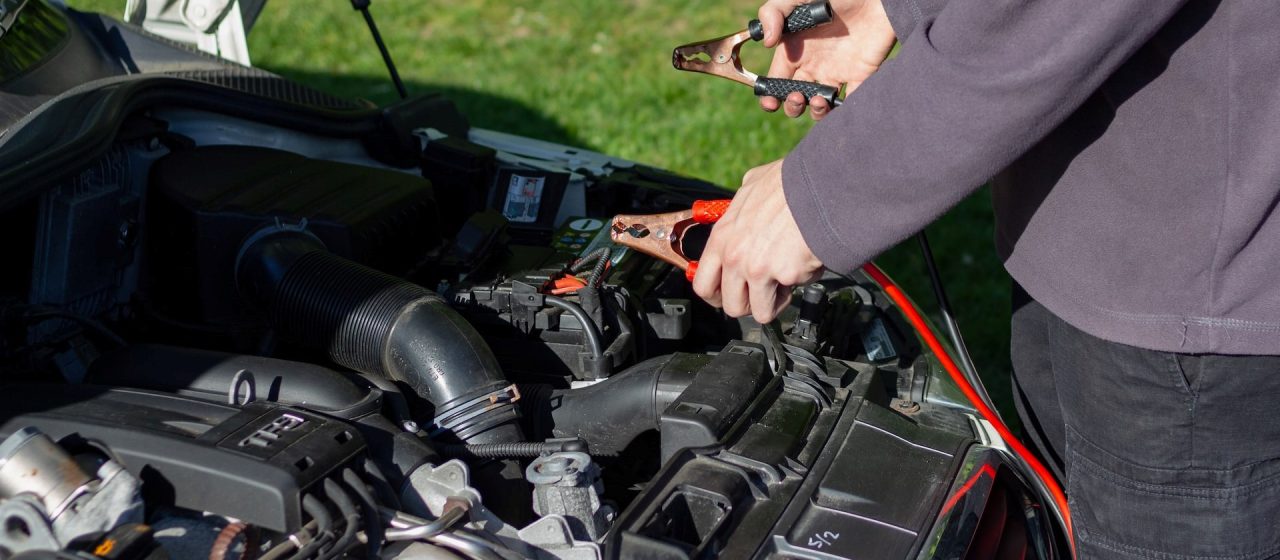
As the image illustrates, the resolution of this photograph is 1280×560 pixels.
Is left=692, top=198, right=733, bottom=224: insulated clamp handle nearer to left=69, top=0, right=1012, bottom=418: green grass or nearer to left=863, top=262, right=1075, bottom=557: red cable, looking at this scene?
left=863, top=262, right=1075, bottom=557: red cable

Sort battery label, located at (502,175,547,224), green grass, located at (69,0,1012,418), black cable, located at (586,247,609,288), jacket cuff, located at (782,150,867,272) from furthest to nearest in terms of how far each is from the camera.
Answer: green grass, located at (69,0,1012,418) → battery label, located at (502,175,547,224) → black cable, located at (586,247,609,288) → jacket cuff, located at (782,150,867,272)

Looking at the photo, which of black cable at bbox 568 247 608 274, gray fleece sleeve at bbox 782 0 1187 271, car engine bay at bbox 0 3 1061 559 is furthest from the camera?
black cable at bbox 568 247 608 274

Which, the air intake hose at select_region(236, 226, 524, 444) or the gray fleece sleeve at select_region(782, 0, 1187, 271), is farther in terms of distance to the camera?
the air intake hose at select_region(236, 226, 524, 444)

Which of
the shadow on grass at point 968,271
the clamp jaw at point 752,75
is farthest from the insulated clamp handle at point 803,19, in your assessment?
the shadow on grass at point 968,271

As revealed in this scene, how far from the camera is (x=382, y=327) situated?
1857 mm

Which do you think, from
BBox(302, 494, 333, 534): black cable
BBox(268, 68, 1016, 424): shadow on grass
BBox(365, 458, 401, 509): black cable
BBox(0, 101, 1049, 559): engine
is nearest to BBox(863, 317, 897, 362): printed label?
BBox(0, 101, 1049, 559): engine

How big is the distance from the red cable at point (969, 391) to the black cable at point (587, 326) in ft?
1.60

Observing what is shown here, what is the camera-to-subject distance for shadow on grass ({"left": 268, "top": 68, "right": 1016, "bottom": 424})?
3.80 meters

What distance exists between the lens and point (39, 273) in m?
1.94

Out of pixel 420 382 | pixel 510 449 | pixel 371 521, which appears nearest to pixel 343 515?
pixel 371 521

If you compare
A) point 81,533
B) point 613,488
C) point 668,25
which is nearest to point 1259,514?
point 613,488

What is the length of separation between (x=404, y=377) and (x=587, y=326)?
0.33 m

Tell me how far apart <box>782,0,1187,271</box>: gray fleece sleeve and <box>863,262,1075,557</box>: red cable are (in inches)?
21.8

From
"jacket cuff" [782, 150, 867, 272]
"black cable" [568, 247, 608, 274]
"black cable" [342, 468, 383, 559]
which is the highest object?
"jacket cuff" [782, 150, 867, 272]
